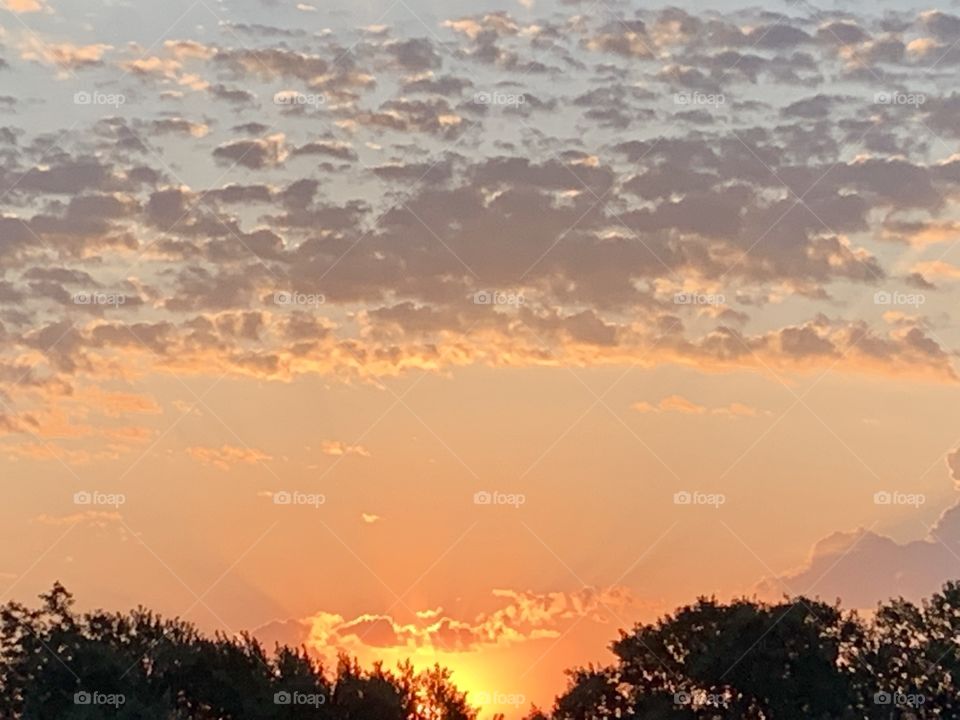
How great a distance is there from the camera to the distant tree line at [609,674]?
8175 centimetres

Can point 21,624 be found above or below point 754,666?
above

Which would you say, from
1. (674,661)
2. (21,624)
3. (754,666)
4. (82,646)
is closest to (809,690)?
(754,666)

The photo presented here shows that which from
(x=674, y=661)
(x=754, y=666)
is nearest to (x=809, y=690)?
(x=754, y=666)

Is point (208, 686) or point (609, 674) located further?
point (609, 674)

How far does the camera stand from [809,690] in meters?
87.6

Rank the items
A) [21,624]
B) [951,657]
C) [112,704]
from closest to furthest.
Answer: [112,704] < [951,657] < [21,624]

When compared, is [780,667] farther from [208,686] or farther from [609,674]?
[208,686]

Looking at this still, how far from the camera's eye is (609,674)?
100 metres

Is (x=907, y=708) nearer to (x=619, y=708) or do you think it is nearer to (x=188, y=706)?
(x=619, y=708)

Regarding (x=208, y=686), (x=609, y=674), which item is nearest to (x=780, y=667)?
(x=609, y=674)

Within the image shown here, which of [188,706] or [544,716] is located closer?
[188,706]

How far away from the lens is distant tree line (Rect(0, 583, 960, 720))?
8175 centimetres

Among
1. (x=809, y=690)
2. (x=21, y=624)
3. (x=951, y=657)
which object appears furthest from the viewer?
(x=21, y=624)

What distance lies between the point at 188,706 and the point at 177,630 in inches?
298
